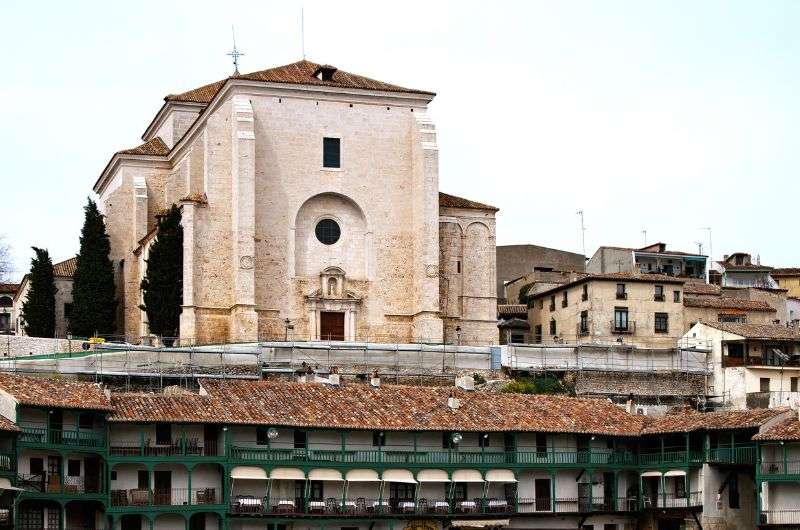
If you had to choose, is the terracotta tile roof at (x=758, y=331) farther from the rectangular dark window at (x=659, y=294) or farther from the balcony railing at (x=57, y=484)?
the balcony railing at (x=57, y=484)

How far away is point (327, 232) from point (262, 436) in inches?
923

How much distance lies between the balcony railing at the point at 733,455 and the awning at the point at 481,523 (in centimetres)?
856

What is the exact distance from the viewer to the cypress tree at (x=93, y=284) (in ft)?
288

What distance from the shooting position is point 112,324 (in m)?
88.9

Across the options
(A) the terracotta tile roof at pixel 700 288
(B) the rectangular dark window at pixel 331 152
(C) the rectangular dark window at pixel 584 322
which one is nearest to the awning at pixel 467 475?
(C) the rectangular dark window at pixel 584 322

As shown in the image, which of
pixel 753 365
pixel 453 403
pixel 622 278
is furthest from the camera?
pixel 622 278

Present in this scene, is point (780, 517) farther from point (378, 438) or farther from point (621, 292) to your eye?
point (621, 292)

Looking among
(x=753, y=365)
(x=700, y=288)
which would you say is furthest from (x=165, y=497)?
(x=700, y=288)

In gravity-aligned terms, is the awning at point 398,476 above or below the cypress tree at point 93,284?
below

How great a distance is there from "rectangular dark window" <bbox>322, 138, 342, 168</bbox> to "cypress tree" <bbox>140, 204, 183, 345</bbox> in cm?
820

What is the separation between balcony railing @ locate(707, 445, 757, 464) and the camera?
64562 mm

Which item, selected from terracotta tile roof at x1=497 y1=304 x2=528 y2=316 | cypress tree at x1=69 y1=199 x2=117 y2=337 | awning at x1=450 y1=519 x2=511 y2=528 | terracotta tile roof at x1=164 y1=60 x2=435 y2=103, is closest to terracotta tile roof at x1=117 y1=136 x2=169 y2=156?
cypress tree at x1=69 y1=199 x2=117 y2=337

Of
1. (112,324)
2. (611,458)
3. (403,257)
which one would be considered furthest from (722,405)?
(112,324)

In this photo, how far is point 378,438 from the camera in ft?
216
